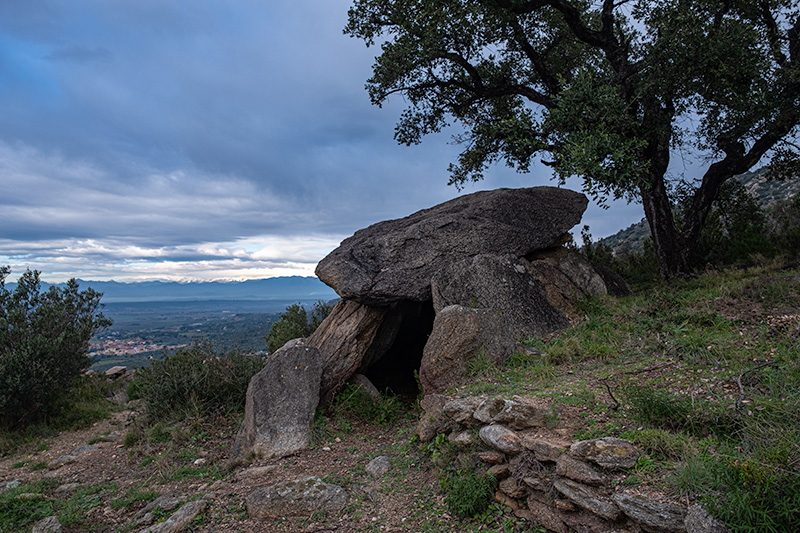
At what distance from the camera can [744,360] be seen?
536 centimetres

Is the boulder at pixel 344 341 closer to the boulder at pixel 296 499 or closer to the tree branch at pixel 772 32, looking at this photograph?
the boulder at pixel 296 499

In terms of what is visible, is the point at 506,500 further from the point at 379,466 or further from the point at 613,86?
the point at 613,86

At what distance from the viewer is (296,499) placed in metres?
5.71

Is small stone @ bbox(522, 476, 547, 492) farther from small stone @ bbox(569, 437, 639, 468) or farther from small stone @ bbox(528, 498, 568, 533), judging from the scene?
Result: small stone @ bbox(569, 437, 639, 468)

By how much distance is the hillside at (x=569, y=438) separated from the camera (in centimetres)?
352

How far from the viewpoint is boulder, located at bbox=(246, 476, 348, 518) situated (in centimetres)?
561

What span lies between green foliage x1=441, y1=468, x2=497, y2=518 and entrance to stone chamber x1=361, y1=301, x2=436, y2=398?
4.58 meters

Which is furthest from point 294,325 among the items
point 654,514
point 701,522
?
point 701,522

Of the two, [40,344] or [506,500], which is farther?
[40,344]

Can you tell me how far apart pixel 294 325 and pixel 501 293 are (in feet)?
25.3

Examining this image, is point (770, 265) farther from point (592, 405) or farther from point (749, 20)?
point (592, 405)

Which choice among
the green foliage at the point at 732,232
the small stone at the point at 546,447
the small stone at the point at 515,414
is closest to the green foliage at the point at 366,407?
the small stone at the point at 515,414

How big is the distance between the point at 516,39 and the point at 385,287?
338 inches

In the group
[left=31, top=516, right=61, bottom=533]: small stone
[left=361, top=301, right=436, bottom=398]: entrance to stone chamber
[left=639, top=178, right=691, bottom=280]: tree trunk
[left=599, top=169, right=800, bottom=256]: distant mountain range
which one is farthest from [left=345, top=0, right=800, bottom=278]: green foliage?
[left=599, top=169, right=800, bottom=256]: distant mountain range
